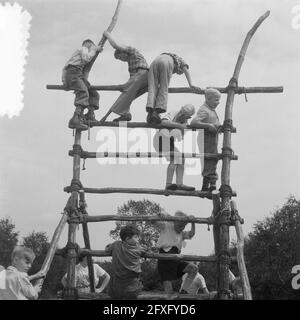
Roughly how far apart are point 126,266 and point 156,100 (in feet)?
5.95

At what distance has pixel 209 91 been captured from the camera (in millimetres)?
6242

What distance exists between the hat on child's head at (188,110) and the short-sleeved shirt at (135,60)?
0.62m

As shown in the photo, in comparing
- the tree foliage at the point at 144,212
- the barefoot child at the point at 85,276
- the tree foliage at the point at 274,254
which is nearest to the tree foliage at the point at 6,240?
the tree foliage at the point at 144,212

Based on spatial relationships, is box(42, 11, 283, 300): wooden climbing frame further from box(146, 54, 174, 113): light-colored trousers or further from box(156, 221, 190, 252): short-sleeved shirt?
box(156, 221, 190, 252): short-sleeved shirt

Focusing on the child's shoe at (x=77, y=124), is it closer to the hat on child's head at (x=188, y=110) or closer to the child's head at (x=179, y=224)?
the hat on child's head at (x=188, y=110)

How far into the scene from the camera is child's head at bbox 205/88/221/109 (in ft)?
20.5

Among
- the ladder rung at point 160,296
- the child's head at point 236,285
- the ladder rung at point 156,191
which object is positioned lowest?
the ladder rung at point 160,296

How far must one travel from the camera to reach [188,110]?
614 centimetres

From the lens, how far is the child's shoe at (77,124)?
6.20 meters

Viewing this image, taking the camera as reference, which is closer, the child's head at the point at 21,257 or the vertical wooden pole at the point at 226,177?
the child's head at the point at 21,257

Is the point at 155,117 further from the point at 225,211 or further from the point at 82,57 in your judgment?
the point at 225,211

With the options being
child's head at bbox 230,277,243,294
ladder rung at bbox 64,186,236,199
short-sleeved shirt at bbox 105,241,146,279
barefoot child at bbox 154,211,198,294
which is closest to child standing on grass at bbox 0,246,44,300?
short-sleeved shirt at bbox 105,241,146,279

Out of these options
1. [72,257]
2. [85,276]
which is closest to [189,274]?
[85,276]
